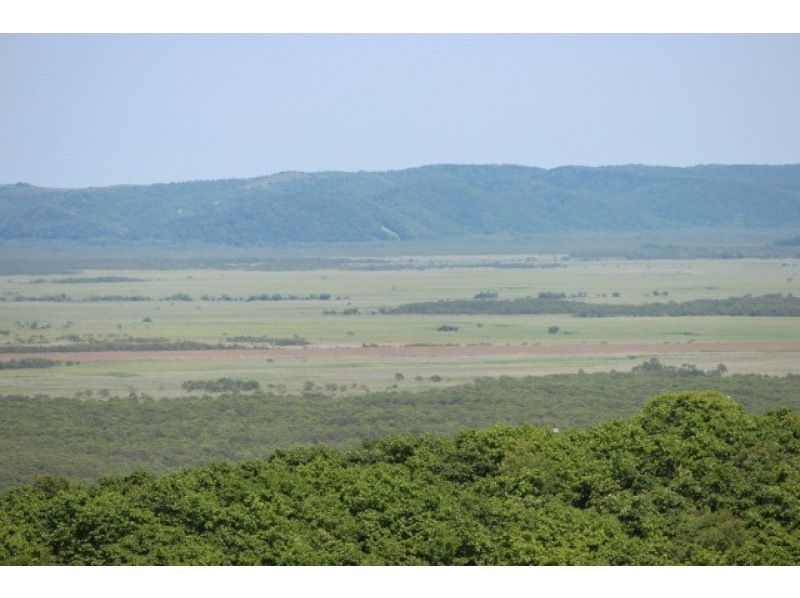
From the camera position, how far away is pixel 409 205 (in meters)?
141

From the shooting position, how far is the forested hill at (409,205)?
131m

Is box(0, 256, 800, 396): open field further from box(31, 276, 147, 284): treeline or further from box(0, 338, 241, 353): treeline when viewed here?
box(0, 338, 241, 353): treeline

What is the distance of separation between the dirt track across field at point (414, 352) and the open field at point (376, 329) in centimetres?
8

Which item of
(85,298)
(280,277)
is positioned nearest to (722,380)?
(85,298)

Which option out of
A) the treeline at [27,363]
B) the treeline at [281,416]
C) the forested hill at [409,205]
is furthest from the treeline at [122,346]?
the forested hill at [409,205]

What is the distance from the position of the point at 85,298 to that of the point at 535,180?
297ft

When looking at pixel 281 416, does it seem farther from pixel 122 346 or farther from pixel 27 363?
pixel 122 346

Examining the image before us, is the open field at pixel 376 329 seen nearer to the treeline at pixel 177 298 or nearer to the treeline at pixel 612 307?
the treeline at pixel 177 298

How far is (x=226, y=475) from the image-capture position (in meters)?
14.9

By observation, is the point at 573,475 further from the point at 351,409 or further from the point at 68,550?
the point at 351,409

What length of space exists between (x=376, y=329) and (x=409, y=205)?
269 feet

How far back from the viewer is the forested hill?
131 m

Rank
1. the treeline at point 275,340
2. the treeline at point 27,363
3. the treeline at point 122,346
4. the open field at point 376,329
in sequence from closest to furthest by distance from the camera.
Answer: the open field at point 376,329 < the treeline at point 27,363 < the treeline at point 122,346 < the treeline at point 275,340

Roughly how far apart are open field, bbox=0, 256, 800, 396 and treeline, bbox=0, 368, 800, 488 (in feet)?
8.61
